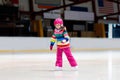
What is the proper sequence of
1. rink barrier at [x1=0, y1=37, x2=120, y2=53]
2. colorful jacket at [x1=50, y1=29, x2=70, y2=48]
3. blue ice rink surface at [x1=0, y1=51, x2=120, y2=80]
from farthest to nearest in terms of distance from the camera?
rink barrier at [x1=0, y1=37, x2=120, y2=53]
colorful jacket at [x1=50, y1=29, x2=70, y2=48]
blue ice rink surface at [x1=0, y1=51, x2=120, y2=80]

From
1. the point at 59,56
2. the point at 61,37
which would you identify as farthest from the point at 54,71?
the point at 61,37

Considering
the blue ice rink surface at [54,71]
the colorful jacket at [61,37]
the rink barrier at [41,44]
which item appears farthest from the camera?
the rink barrier at [41,44]

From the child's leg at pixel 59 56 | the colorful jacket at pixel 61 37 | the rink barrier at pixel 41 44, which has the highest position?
the colorful jacket at pixel 61 37

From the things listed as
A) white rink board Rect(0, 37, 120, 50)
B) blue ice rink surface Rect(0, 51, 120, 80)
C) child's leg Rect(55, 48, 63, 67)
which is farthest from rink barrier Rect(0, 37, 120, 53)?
child's leg Rect(55, 48, 63, 67)

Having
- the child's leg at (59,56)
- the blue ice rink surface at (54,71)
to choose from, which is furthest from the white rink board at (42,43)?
the child's leg at (59,56)

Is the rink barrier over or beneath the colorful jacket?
beneath

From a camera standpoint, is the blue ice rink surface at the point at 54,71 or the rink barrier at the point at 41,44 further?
the rink barrier at the point at 41,44

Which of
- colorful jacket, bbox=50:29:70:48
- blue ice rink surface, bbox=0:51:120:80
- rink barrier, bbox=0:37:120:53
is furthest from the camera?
rink barrier, bbox=0:37:120:53

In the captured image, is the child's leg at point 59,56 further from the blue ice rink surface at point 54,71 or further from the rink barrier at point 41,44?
the rink barrier at point 41,44

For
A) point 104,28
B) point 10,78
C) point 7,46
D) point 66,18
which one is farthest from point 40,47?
point 104,28

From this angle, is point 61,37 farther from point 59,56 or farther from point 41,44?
point 41,44

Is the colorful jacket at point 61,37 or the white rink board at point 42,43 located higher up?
the colorful jacket at point 61,37

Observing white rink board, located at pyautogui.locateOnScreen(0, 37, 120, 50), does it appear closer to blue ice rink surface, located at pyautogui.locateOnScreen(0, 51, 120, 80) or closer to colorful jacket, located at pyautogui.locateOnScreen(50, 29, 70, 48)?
blue ice rink surface, located at pyautogui.locateOnScreen(0, 51, 120, 80)

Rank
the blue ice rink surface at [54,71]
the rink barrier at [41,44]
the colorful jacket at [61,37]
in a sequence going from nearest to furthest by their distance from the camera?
the blue ice rink surface at [54,71], the colorful jacket at [61,37], the rink barrier at [41,44]
